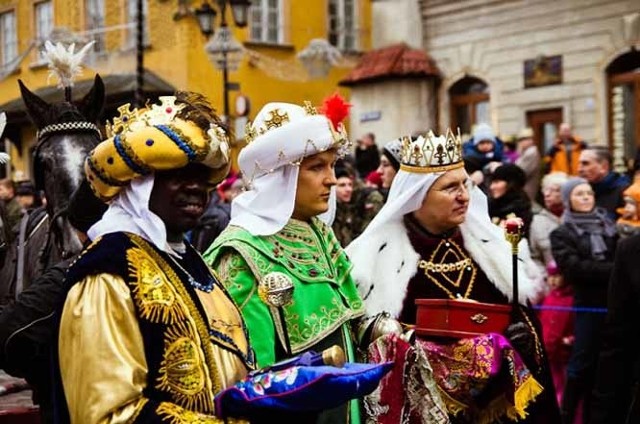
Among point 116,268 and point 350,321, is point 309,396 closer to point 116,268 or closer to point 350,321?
point 116,268

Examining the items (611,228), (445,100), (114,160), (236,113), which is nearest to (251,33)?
(236,113)

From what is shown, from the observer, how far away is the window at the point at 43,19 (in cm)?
911

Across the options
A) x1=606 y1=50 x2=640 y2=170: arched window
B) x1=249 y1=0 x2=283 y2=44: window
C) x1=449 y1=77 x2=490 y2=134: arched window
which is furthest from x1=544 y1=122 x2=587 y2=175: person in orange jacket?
x1=249 y1=0 x2=283 y2=44: window

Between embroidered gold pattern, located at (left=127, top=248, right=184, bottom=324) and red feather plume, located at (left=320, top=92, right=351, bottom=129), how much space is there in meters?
1.69

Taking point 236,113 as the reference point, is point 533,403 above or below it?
below

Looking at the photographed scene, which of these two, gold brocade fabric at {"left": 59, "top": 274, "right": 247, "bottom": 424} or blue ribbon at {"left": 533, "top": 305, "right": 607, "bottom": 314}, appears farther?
blue ribbon at {"left": 533, "top": 305, "right": 607, "bottom": 314}

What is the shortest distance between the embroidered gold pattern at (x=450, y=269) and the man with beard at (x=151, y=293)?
6.64 ft

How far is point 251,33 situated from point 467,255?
21.0 metres

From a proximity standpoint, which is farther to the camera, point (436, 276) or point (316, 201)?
point (436, 276)

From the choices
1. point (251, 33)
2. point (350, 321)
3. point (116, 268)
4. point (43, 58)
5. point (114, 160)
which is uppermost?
point (251, 33)

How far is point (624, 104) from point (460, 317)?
1379 centimetres

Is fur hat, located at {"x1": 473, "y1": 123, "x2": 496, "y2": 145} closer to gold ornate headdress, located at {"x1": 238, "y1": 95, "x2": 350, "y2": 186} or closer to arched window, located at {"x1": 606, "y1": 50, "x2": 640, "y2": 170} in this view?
arched window, located at {"x1": 606, "y1": 50, "x2": 640, "y2": 170}

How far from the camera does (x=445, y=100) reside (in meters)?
21.4

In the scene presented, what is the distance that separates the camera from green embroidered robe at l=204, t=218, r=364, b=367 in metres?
4.39
